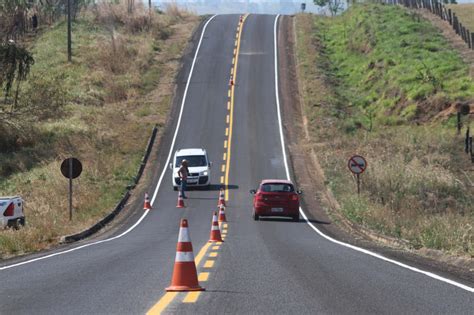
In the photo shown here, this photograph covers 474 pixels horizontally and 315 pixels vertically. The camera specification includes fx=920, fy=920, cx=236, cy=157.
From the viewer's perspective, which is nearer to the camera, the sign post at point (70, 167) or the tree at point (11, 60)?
the sign post at point (70, 167)

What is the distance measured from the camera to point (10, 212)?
25.0m

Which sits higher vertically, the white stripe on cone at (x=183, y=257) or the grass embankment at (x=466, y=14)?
the grass embankment at (x=466, y=14)

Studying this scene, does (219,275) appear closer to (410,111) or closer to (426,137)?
(426,137)

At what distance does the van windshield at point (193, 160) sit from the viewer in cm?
4181

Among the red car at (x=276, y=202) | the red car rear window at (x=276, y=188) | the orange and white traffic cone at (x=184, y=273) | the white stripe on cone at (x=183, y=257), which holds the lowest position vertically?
the orange and white traffic cone at (x=184, y=273)

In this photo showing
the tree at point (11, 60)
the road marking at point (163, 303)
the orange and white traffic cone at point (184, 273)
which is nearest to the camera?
the road marking at point (163, 303)

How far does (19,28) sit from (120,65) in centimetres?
1867

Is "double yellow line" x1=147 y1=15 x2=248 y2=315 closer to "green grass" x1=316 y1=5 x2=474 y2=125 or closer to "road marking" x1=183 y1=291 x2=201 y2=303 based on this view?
"road marking" x1=183 y1=291 x2=201 y2=303

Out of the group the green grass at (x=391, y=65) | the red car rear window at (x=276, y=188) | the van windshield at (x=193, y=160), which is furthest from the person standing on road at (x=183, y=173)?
the green grass at (x=391, y=65)

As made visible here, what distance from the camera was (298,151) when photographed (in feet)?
162

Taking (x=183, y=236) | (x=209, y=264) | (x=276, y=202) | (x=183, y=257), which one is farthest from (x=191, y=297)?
→ (x=276, y=202)

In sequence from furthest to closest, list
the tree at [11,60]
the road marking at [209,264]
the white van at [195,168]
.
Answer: the white van at [195,168]
the tree at [11,60]
the road marking at [209,264]

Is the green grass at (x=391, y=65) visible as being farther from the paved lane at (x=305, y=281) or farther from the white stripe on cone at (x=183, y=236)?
the white stripe on cone at (x=183, y=236)

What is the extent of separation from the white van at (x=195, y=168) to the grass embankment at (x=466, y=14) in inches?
1453
